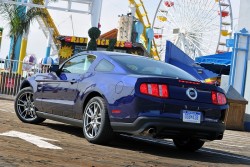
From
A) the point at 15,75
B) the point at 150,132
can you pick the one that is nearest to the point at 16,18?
the point at 15,75

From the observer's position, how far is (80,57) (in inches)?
304

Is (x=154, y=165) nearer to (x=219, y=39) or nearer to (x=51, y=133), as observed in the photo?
(x=51, y=133)

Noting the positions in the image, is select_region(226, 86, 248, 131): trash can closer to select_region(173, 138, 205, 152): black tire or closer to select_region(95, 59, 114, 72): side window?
select_region(173, 138, 205, 152): black tire

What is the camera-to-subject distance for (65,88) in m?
7.44

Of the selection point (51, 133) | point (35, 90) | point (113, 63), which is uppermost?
point (113, 63)

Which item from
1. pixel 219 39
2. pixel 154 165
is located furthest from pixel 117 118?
pixel 219 39

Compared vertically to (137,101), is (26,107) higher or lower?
lower

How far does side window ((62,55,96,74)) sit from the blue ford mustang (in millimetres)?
21

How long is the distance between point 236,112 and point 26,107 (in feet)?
31.4

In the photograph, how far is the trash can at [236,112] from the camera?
16.3 meters

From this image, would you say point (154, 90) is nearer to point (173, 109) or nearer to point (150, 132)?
point (173, 109)

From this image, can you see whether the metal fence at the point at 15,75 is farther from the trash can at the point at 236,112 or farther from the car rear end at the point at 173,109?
the car rear end at the point at 173,109

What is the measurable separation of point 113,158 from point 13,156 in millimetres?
1151

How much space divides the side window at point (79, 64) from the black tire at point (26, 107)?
0.99 m
